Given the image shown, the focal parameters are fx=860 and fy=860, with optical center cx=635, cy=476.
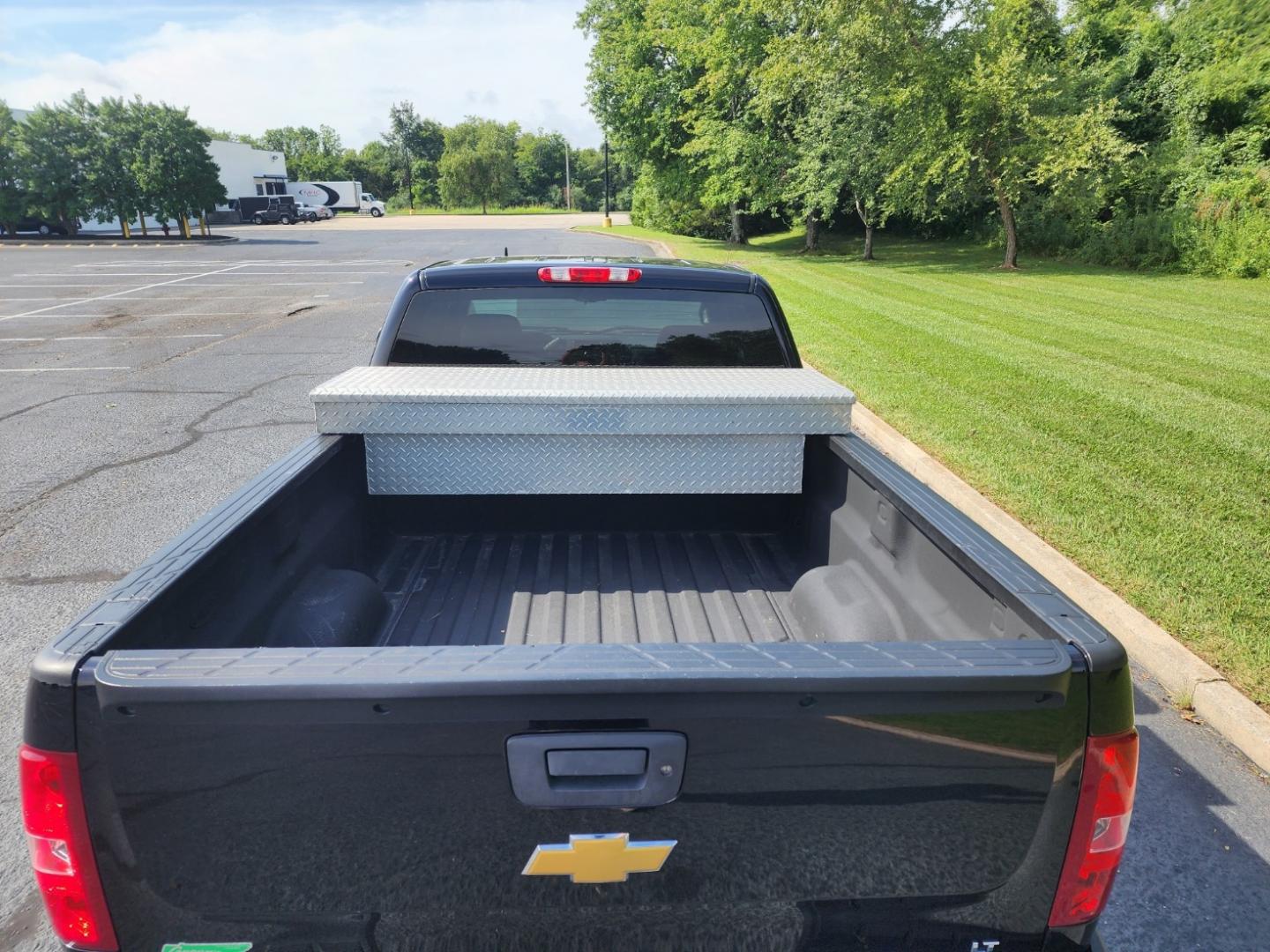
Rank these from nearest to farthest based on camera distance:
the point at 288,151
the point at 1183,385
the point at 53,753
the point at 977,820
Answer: the point at 53,753 < the point at 977,820 < the point at 1183,385 < the point at 288,151

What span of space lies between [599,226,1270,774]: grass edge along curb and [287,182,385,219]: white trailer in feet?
243

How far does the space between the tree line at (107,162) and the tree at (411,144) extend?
6307 cm

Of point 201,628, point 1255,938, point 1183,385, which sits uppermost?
point 201,628

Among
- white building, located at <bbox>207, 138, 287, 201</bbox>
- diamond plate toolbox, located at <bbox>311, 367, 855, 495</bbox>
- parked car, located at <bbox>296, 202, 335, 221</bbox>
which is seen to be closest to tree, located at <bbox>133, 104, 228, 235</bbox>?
parked car, located at <bbox>296, 202, 335, 221</bbox>

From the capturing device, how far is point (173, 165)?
129 feet

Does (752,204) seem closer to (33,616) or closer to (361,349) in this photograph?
(361,349)

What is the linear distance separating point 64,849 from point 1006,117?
2532 centimetres

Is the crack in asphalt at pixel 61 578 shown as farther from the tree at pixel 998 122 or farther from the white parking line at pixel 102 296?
the tree at pixel 998 122

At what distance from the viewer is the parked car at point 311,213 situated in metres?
62.6

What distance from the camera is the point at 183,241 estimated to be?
40344 mm

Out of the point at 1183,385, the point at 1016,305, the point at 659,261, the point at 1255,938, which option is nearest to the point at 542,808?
the point at 1255,938

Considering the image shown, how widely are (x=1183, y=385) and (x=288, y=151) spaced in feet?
458

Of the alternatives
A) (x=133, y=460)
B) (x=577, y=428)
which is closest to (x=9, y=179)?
(x=133, y=460)

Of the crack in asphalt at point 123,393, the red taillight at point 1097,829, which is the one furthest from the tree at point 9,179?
the red taillight at point 1097,829
